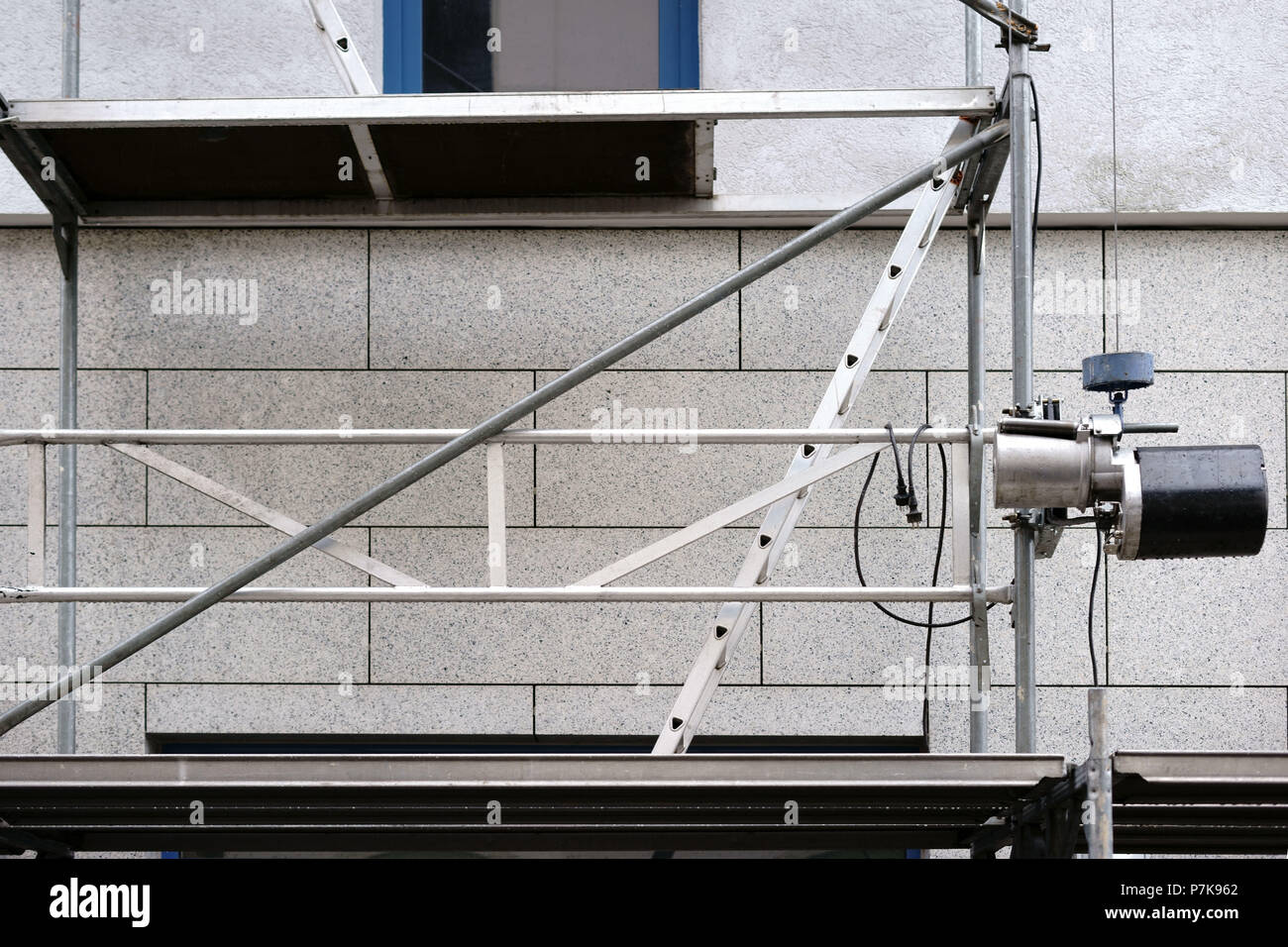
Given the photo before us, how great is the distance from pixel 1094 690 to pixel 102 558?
4894mm

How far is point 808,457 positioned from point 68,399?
354 cm

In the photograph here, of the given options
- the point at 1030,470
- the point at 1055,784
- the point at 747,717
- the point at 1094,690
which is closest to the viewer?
the point at 1094,690

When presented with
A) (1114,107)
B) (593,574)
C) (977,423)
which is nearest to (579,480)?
(593,574)

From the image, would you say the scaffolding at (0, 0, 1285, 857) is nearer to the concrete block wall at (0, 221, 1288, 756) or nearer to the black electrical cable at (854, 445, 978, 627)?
the concrete block wall at (0, 221, 1288, 756)

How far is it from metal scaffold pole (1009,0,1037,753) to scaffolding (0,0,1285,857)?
0.04 ft

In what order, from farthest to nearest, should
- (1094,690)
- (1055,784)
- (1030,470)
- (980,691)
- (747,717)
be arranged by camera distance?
(747,717) < (980,691) < (1030,470) < (1055,784) < (1094,690)

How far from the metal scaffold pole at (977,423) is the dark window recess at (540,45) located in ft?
5.74

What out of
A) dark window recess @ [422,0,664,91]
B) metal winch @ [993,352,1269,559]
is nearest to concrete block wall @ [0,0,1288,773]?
dark window recess @ [422,0,664,91]

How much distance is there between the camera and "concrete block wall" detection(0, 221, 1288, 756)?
20.6 ft

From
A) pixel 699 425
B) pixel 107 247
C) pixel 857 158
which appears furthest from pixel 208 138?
pixel 857 158

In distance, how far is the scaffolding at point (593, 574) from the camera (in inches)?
153

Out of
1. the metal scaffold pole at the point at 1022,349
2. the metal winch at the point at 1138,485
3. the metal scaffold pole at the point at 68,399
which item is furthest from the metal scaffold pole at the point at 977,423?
the metal scaffold pole at the point at 68,399

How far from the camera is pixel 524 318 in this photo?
648 centimetres
